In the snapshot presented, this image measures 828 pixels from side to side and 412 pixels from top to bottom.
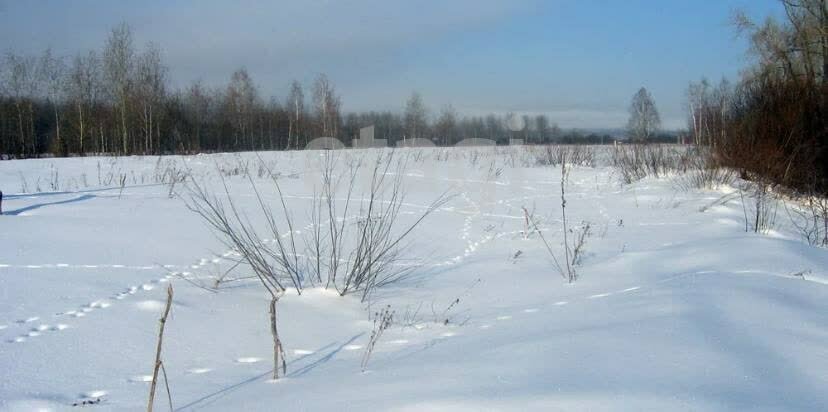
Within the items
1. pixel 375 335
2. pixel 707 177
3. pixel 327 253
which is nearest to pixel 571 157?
pixel 707 177

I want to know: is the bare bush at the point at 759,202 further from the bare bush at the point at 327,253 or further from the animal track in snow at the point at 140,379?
the animal track in snow at the point at 140,379

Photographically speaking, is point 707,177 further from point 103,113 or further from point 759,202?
point 103,113

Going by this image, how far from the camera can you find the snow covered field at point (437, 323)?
2.02 meters

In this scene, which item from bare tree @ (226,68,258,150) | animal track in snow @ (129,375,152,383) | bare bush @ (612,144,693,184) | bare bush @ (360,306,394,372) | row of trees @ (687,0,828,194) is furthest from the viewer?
bare tree @ (226,68,258,150)

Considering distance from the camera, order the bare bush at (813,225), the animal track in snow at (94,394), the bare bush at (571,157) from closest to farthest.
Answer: the animal track in snow at (94,394) → the bare bush at (813,225) → the bare bush at (571,157)

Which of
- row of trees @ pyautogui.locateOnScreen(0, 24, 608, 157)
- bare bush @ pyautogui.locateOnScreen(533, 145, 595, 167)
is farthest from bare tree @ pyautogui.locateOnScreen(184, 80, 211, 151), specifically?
bare bush @ pyautogui.locateOnScreen(533, 145, 595, 167)

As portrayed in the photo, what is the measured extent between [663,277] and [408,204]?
4.90 m

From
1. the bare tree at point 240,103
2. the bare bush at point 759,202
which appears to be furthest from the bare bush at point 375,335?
the bare tree at point 240,103

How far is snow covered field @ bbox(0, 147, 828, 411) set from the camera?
6.62 ft

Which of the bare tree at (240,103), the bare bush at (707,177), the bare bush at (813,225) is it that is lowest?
the bare bush at (813,225)

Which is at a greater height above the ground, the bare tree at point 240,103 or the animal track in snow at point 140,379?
the bare tree at point 240,103

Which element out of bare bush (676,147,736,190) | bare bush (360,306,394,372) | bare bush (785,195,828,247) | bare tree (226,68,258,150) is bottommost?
bare bush (360,306,394,372)

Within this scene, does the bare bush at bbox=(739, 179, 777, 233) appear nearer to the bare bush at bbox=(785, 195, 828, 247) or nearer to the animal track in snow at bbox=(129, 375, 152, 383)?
the bare bush at bbox=(785, 195, 828, 247)

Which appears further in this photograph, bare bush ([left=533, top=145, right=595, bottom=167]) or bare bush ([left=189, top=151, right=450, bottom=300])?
bare bush ([left=533, top=145, right=595, bottom=167])
